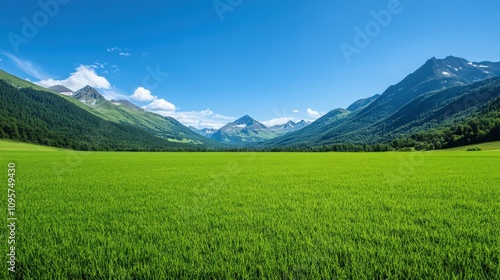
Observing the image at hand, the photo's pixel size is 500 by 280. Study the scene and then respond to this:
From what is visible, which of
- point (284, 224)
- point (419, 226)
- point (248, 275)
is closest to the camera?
point (248, 275)

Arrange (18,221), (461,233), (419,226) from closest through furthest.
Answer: (461,233) → (419,226) → (18,221)

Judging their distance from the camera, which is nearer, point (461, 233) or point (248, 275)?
point (248, 275)

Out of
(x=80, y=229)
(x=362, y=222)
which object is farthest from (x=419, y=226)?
(x=80, y=229)

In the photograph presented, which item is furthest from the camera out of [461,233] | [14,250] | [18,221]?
[18,221]

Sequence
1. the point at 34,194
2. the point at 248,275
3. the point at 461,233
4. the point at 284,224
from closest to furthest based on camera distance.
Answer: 1. the point at 248,275
2. the point at 461,233
3. the point at 284,224
4. the point at 34,194

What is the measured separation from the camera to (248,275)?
14.9 feet

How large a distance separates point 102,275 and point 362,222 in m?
6.82

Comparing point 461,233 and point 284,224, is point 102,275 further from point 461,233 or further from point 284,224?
point 461,233

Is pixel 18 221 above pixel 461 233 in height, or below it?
above

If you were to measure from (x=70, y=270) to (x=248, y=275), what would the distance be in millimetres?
3486

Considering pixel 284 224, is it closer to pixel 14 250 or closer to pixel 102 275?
pixel 102 275

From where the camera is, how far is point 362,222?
24.8ft

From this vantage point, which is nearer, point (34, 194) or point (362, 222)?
point (362, 222)

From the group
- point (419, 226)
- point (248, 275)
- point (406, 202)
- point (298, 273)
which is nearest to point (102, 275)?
point (248, 275)
